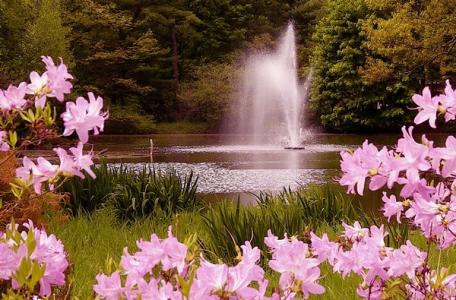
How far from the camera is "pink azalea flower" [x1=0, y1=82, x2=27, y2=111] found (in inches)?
64.6

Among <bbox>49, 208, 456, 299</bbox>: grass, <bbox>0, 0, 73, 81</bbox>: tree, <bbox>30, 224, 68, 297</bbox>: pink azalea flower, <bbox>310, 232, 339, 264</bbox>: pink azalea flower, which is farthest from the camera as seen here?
<bbox>0, 0, 73, 81</bbox>: tree

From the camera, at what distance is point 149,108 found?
40219 mm

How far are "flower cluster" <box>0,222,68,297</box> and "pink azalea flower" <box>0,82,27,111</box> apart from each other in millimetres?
374

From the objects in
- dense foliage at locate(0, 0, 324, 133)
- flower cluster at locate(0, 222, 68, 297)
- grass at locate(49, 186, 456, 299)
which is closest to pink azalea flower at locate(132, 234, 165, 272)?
flower cluster at locate(0, 222, 68, 297)

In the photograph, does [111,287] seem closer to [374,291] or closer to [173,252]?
[173,252]

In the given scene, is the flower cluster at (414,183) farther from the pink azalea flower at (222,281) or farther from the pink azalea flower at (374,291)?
the pink azalea flower at (222,281)

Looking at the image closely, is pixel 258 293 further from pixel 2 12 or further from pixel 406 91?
pixel 406 91

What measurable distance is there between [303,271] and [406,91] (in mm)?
32166

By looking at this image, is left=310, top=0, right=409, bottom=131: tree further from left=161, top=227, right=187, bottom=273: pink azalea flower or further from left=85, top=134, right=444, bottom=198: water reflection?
left=161, top=227, right=187, bottom=273: pink azalea flower

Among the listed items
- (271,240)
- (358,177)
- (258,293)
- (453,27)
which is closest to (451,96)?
(358,177)

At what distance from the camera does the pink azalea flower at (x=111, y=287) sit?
1.24m

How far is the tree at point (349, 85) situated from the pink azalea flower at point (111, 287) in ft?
101

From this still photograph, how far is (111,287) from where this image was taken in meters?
1.25

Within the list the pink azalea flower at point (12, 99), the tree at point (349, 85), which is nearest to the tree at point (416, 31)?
the tree at point (349, 85)
